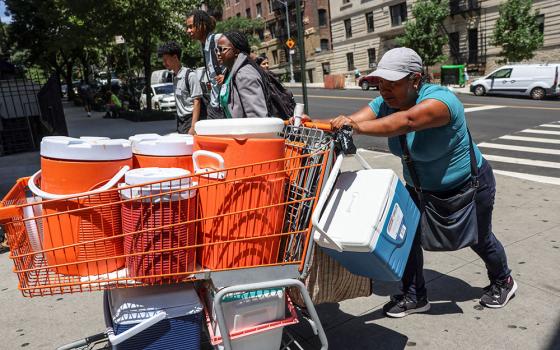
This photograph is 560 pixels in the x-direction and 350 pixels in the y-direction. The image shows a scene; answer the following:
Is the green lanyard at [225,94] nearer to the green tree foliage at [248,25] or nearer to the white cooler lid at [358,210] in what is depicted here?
the white cooler lid at [358,210]

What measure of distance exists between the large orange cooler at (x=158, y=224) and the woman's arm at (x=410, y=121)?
0.93 meters

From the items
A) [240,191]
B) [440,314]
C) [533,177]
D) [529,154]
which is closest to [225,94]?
[240,191]

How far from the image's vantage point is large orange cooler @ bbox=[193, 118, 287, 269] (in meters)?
2.30

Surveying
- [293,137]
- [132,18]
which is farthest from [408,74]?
[132,18]

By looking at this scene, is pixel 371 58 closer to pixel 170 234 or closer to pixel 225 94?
pixel 225 94

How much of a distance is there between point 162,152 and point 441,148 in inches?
63.1

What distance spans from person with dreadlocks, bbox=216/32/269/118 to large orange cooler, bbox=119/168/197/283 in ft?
4.27

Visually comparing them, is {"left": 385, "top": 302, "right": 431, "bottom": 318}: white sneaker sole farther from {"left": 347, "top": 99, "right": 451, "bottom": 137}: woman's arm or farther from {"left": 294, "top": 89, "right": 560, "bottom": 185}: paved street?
{"left": 294, "top": 89, "right": 560, "bottom": 185}: paved street

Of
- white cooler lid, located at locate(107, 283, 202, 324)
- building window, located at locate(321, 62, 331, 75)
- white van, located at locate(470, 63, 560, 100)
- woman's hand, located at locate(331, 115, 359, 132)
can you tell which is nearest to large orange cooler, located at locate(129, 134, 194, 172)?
white cooler lid, located at locate(107, 283, 202, 324)

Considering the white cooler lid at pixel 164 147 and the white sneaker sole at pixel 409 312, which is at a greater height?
the white cooler lid at pixel 164 147

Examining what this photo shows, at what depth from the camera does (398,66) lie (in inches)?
105

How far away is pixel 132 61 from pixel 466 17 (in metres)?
28.3

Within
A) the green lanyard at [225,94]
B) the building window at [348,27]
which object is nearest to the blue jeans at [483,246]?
the green lanyard at [225,94]

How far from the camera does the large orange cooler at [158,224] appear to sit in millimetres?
2205
